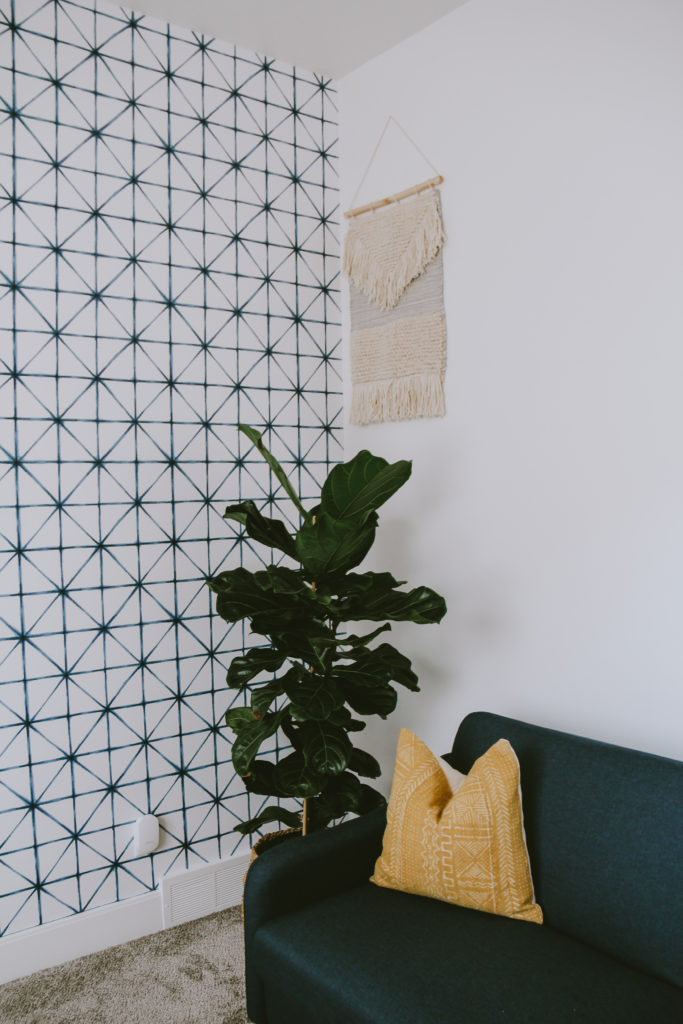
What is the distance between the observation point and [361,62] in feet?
9.11

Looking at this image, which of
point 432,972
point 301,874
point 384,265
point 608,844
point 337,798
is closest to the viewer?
point 432,972

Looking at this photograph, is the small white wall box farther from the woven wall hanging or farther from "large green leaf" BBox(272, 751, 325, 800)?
the woven wall hanging

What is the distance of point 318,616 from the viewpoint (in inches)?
85.1

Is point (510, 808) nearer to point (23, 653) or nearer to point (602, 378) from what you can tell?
point (602, 378)

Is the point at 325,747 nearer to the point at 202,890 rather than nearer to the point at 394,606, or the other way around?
the point at 394,606

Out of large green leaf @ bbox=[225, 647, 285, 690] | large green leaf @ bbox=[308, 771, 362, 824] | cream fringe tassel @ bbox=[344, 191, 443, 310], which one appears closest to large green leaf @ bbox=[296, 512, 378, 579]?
large green leaf @ bbox=[225, 647, 285, 690]

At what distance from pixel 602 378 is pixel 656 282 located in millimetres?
262

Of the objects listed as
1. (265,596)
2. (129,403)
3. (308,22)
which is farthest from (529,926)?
(308,22)

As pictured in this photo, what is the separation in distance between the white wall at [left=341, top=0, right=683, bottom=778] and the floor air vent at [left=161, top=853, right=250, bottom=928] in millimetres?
784

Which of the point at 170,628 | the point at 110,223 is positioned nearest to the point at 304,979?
the point at 170,628

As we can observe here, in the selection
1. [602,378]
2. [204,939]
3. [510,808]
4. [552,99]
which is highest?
[552,99]

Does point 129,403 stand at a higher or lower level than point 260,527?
higher

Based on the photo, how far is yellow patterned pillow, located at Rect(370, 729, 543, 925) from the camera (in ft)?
5.74

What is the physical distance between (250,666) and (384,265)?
1.44 metres
